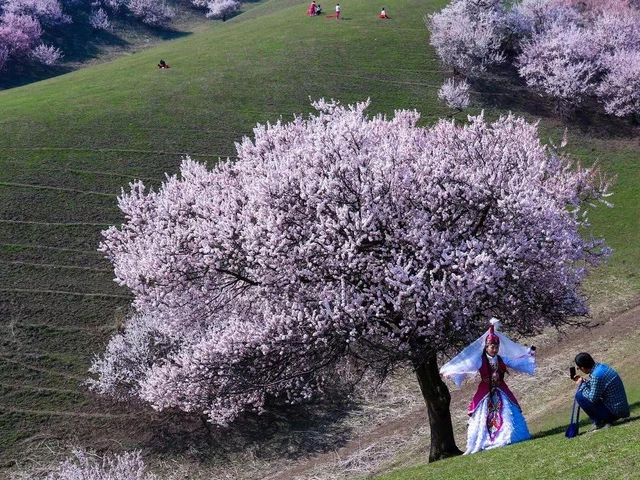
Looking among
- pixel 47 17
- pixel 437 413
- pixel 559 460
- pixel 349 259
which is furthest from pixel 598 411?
pixel 47 17

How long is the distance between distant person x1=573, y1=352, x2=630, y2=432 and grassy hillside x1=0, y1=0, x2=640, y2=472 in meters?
17.2

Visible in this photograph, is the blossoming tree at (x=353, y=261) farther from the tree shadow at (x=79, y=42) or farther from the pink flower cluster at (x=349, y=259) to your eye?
the tree shadow at (x=79, y=42)

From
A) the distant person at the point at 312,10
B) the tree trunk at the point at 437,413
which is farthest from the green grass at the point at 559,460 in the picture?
the distant person at the point at 312,10

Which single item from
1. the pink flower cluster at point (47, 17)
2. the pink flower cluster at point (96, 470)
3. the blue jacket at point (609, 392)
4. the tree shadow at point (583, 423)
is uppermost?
the pink flower cluster at point (47, 17)

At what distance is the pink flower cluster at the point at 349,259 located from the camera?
16344 mm

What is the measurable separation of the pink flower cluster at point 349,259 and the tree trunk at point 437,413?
49.0 inches

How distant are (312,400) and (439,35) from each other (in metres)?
42.4

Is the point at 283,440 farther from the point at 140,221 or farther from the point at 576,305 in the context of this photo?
the point at 576,305

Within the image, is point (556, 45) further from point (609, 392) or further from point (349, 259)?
point (609, 392)

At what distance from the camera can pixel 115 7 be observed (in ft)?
284

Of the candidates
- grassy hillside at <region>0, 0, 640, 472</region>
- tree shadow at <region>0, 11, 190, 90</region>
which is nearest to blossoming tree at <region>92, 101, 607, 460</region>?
grassy hillside at <region>0, 0, 640, 472</region>

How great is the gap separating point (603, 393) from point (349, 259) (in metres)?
6.30

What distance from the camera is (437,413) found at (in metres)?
18.4

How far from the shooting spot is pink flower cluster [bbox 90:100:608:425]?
16344mm
